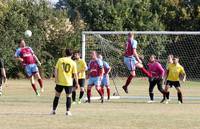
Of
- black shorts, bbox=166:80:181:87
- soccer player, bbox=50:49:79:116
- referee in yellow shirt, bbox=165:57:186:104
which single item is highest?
soccer player, bbox=50:49:79:116

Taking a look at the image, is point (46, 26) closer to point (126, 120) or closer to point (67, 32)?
point (67, 32)

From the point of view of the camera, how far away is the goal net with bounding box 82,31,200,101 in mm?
33156

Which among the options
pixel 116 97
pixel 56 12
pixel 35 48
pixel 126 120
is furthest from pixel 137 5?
pixel 126 120

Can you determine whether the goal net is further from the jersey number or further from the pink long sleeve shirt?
the jersey number

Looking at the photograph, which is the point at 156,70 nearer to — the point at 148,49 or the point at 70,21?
the point at 148,49

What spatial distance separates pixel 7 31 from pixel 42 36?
323 cm

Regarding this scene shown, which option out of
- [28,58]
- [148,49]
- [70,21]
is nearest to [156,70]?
[28,58]

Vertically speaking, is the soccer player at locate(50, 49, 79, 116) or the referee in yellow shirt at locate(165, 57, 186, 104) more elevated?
the soccer player at locate(50, 49, 79, 116)

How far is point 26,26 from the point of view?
51.5 m

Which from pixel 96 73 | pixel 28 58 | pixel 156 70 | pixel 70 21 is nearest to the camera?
pixel 96 73

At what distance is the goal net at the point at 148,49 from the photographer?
3316 centimetres

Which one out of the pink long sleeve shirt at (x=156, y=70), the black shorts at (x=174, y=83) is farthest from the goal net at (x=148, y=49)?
the black shorts at (x=174, y=83)

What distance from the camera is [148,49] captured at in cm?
4038

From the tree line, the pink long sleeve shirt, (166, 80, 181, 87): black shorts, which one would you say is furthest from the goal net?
the tree line
